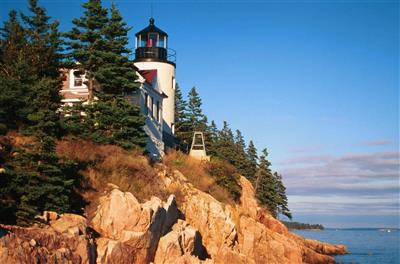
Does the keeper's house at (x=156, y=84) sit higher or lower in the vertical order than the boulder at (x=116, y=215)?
higher

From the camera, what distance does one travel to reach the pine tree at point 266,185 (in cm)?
5503

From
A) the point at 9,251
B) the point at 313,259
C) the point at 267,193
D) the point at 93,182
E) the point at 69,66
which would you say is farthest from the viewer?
the point at 267,193

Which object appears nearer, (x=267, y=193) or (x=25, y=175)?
(x=25, y=175)

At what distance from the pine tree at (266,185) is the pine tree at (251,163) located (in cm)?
61

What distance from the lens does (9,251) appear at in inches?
524

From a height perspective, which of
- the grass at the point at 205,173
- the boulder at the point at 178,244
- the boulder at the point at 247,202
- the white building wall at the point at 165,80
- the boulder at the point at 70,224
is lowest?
the boulder at the point at 178,244

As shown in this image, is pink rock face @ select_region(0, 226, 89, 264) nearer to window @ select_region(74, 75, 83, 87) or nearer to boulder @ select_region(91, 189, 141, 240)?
boulder @ select_region(91, 189, 141, 240)

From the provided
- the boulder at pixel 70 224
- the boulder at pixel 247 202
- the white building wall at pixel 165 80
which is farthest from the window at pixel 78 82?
the boulder at pixel 70 224

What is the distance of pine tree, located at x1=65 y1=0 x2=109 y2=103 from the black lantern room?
9578 millimetres

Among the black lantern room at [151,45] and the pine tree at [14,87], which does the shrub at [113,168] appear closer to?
the pine tree at [14,87]

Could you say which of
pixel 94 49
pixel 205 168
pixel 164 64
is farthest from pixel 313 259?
pixel 94 49

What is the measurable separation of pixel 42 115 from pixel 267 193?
135ft

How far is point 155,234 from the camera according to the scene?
1938 cm

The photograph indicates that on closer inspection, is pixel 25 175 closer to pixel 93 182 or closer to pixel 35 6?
pixel 93 182
